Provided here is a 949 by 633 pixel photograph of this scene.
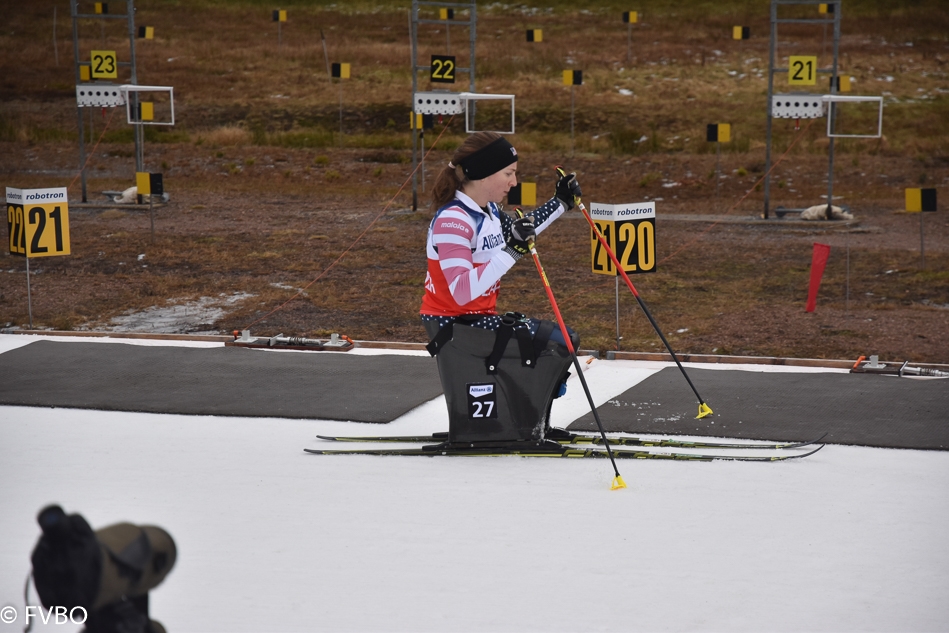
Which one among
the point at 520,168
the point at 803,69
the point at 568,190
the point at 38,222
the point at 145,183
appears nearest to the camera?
the point at 568,190

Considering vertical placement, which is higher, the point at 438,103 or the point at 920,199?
the point at 438,103

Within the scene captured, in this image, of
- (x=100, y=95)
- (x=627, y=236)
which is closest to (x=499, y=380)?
(x=627, y=236)

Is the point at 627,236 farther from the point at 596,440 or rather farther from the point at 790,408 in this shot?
the point at 596,440

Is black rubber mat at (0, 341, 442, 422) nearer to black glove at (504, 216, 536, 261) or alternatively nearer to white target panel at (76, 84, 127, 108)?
black glove at (504, 216, 536, 261)

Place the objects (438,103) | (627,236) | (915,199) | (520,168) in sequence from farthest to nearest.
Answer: (520,168), (438,103), (915,199), (627,236)

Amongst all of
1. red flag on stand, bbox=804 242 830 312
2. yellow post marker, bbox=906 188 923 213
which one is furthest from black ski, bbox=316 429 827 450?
yellow post marker, bbox=906 188 923 213

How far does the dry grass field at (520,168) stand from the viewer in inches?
397

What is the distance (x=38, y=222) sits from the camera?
8.34 m

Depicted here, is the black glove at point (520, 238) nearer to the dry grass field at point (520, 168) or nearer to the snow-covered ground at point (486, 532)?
the snow-covered ground at point (486, 532)

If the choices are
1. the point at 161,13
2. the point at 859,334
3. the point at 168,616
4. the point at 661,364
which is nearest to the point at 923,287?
the point at 859,334

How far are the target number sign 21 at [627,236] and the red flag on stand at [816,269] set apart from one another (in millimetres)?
1795

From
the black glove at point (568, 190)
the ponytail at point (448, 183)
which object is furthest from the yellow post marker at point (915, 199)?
the ponytail at point (448, 183)

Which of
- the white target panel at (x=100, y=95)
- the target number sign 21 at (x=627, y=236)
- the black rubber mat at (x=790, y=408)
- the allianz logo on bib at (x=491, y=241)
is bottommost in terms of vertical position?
the black rubber mat at (x=790, y=408)

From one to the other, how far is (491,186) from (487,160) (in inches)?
4.9
